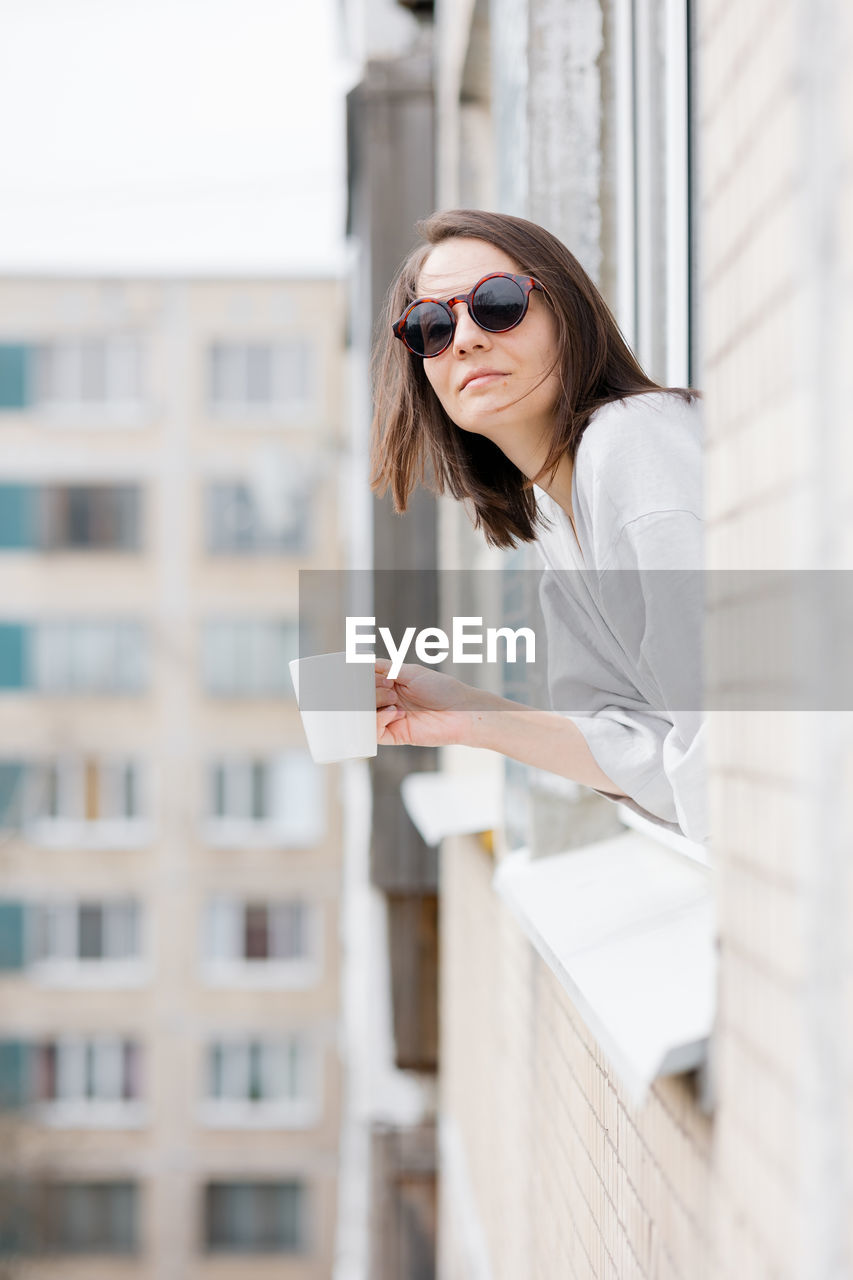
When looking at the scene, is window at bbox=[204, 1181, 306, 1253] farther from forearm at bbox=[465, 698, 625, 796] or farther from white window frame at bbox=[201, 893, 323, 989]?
forearm at bbox=[465, 698, 625, 796]

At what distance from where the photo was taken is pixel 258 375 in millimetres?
20469

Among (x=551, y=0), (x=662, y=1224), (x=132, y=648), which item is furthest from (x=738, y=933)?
(x=132, y=648)

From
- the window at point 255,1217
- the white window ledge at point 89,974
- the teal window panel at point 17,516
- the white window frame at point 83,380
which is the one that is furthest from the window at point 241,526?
the window at point 255,1217

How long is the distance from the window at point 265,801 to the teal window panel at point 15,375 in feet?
21.1

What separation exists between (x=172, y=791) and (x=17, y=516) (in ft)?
16.4

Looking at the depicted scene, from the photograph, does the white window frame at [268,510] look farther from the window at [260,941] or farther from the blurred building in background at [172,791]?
the window at [260,941]

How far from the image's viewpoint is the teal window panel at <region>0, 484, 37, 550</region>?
20641 millimetres

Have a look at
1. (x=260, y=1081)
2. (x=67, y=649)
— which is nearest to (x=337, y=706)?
(x=67, y=649)

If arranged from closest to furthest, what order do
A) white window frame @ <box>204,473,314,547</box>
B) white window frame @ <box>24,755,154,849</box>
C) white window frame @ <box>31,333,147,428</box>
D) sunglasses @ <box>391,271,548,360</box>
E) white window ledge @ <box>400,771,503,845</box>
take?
1. sunglasses @ <box>391,271,548,360</box>
2. white window ledge @ <box>400,771,503,845</box>
3. white window frame @ <box>204,473,314,547</box>
4. white window frame @ <box>24,755,154,849</box>
5. white window frame @ <box>31,333,147,428</box>

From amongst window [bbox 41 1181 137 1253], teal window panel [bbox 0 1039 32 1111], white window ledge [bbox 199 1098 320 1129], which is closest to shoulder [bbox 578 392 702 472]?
white window ledge [bbox 199 1098 320 1129]

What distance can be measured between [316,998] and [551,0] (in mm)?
19131

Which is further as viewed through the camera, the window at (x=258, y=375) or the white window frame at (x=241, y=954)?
the window at (x=258, y=375)

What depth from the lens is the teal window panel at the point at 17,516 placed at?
67.7ft

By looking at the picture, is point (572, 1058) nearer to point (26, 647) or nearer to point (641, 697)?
point (641, 697)
